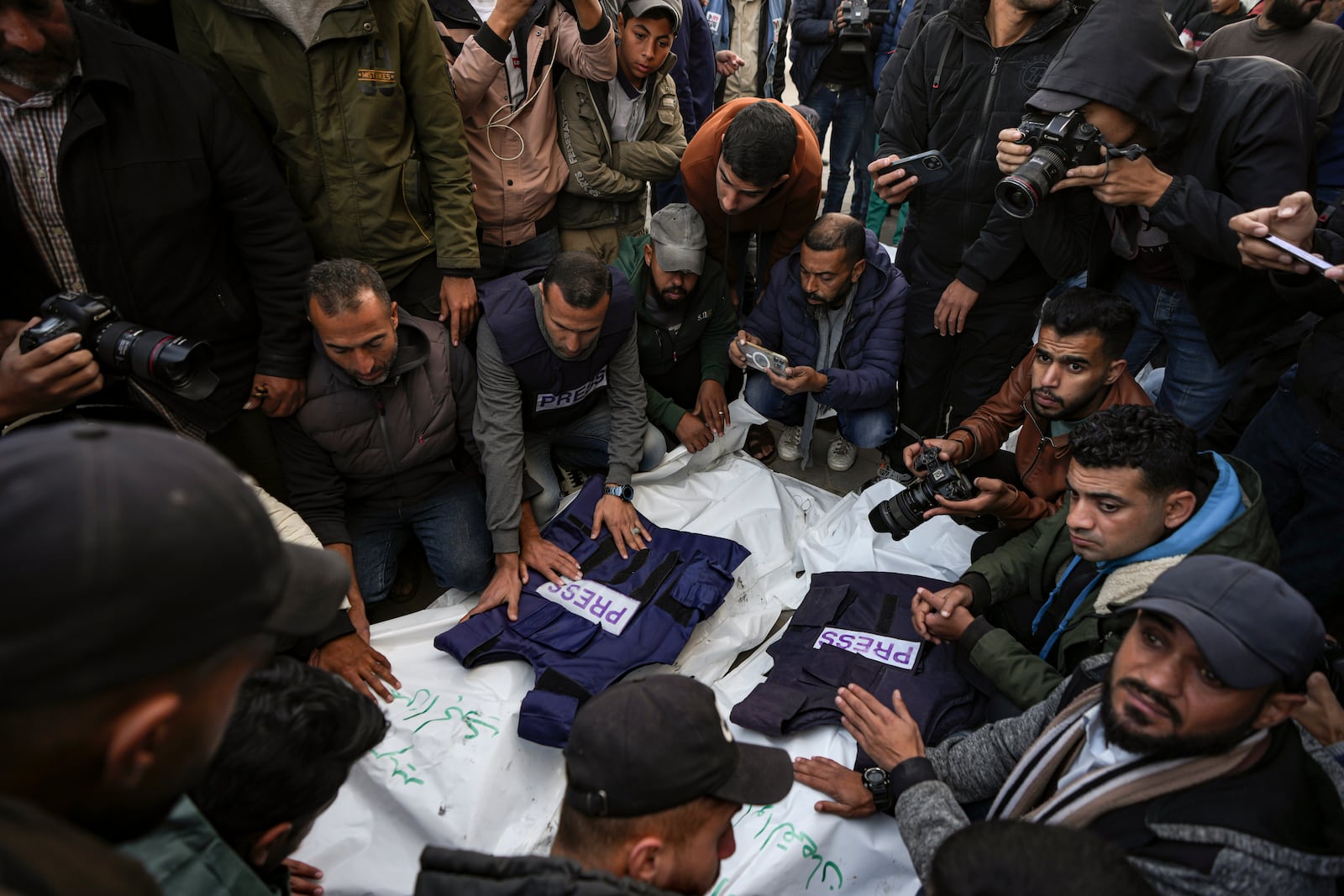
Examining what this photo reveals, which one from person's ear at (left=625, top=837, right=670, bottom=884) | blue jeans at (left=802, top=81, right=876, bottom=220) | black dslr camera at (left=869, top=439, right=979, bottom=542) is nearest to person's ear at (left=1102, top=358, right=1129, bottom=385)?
black dslr camera at (left=869, top=439, right=979, bottom=542)

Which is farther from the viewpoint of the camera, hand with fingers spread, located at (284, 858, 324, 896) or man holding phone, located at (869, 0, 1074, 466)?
man holding phone, located at (869, 0, 1074, 466)

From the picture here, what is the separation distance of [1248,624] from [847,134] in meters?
4.84

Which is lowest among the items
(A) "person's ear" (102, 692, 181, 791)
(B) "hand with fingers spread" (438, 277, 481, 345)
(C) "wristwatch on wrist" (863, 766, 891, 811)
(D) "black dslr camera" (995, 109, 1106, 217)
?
(C) "wristwatch on wrist" (863, 766, 891, 811)

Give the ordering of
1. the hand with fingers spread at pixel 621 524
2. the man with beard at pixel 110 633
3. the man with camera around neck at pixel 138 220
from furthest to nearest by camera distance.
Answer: the hand with fingers spread at pixel 621 524, the man with camera around neck at pixel 138 220, the man with beard at pixel 110 633

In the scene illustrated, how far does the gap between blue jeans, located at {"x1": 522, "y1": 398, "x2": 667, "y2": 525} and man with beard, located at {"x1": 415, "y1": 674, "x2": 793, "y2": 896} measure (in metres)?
2.03

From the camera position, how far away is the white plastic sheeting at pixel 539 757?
6.97 ft

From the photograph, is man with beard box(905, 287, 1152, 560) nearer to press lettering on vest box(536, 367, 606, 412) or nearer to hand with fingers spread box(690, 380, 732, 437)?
hand with fingers spread box(690, 380, 732, 437)

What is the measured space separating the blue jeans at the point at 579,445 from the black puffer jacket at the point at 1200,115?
2.01 metres

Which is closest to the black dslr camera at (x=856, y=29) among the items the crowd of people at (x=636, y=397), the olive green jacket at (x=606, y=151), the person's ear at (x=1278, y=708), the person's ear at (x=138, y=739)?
the crowd of people at (x=636, y=397)

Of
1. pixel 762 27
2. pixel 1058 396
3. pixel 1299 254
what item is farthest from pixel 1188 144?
pixel 762 27

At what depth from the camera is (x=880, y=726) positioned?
7.20 feet

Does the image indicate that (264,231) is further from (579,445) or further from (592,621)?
(592,621)

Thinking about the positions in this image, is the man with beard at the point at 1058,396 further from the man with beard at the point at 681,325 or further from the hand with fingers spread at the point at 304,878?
the hand with fingers spread at the point at 304,878

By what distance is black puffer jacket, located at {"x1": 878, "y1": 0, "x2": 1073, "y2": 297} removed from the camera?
297cm
